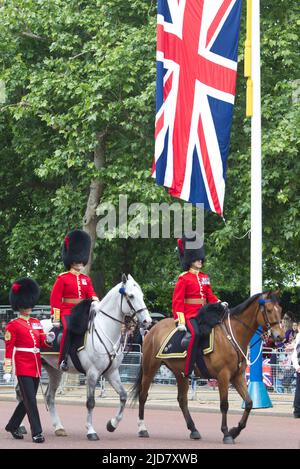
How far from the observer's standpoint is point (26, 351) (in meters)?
15.9

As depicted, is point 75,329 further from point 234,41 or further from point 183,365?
point 234,41

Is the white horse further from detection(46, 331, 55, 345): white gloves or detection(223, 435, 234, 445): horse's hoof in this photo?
detection(223, 435, 234, 445): horse's hoof

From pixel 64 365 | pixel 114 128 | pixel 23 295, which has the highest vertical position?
pixel 114 128

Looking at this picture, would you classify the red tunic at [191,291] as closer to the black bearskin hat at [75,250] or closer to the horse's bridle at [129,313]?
the horse's bridle at [129,313]

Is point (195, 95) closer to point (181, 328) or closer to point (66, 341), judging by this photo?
point (181, 328)

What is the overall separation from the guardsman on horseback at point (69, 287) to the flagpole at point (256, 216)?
4.96 metres

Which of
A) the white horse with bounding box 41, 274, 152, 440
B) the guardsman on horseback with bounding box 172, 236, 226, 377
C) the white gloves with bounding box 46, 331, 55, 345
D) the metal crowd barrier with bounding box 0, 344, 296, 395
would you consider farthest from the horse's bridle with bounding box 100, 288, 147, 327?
the metal crowd barrier with bounding box 0, 344, 296, 395

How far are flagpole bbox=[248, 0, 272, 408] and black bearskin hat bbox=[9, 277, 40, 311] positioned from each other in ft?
21.2

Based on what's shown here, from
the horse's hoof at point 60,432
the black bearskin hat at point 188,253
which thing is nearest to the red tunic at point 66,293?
the black bearskin hat at point 188,253

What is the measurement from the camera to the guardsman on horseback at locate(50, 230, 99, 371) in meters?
17.0

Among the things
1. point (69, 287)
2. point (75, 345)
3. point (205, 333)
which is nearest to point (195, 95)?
point (69, 287)

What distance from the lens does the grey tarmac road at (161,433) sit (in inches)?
615

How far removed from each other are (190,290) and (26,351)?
2.70 m

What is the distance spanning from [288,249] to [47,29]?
7.93 m
